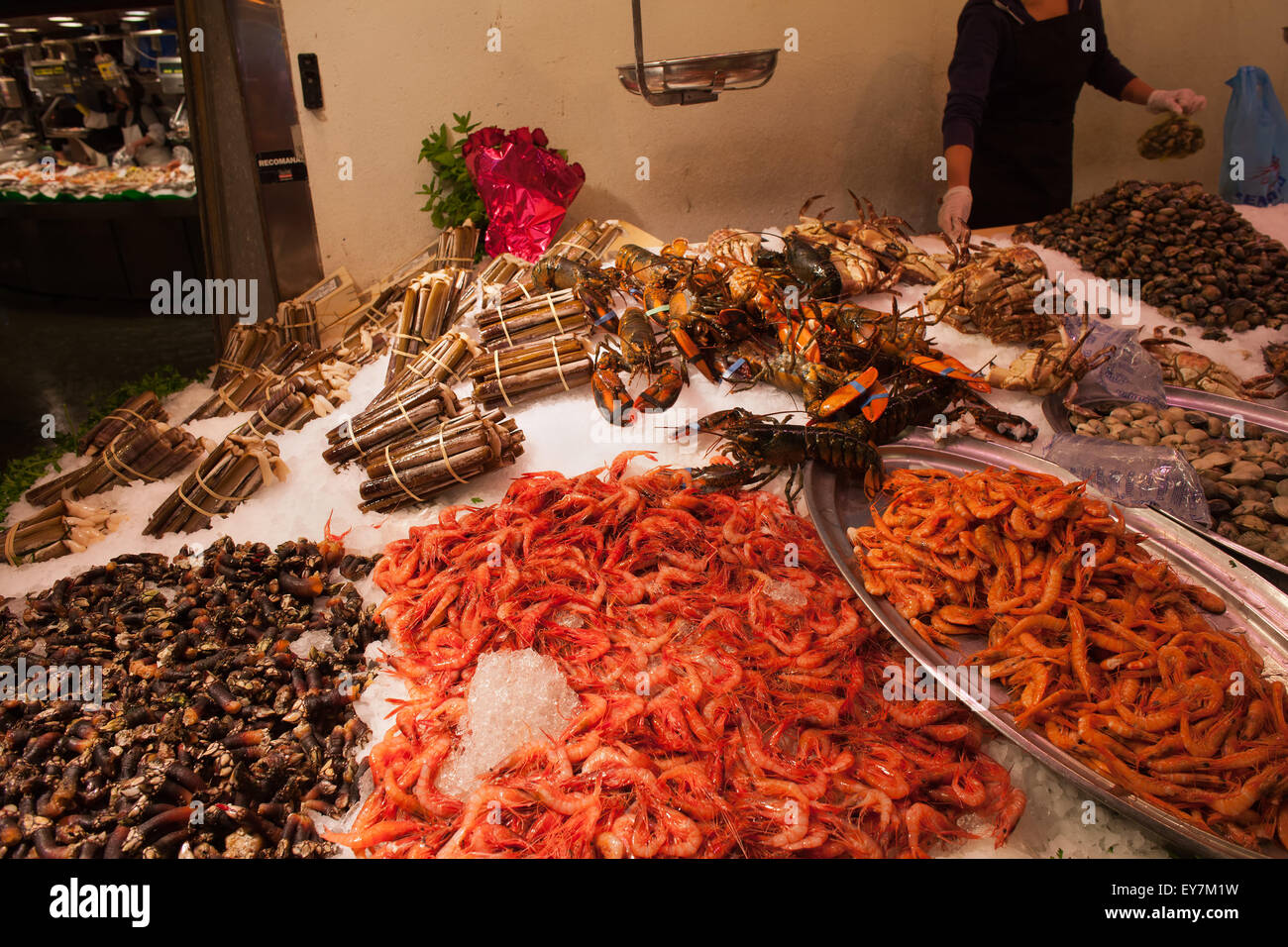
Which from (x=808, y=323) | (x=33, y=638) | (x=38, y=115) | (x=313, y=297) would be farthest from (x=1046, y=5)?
(x=38, y=115)

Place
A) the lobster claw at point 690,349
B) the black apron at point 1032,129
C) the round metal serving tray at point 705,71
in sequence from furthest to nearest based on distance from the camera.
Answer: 1. the black apron at point 1032,129
2. the lobster claw at point 690,349
3. the round metal serving tray at point 705,71

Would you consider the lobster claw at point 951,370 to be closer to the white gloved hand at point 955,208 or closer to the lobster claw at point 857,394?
the lobster claw at point 857,394

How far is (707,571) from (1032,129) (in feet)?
15.4

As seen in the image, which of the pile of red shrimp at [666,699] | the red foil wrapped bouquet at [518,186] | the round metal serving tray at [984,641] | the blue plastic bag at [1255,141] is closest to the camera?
the round metal serving tray at [984,641]

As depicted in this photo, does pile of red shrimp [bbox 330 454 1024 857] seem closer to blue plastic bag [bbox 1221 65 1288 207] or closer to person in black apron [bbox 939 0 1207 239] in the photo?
person in black apron [bbox 939 0 1207 239]

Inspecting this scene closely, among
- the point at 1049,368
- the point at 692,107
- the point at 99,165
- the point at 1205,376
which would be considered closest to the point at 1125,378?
the point at 1049,368

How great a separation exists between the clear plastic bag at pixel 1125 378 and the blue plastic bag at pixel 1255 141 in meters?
2.76

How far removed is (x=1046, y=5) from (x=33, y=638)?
6638 millimetres

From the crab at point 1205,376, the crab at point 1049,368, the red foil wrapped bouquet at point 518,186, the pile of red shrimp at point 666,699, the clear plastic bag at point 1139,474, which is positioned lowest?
the pile of red shrimp at point 666,699

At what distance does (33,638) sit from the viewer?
264 cm

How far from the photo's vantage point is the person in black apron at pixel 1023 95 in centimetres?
473

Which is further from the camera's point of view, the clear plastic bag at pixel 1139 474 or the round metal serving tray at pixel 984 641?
the clear plastic bag at pixel 1139 474

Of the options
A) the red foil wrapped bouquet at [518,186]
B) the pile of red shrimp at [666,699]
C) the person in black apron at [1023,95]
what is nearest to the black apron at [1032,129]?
the person in black apron at [1023,95]

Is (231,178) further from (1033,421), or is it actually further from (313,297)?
(1033,421)
